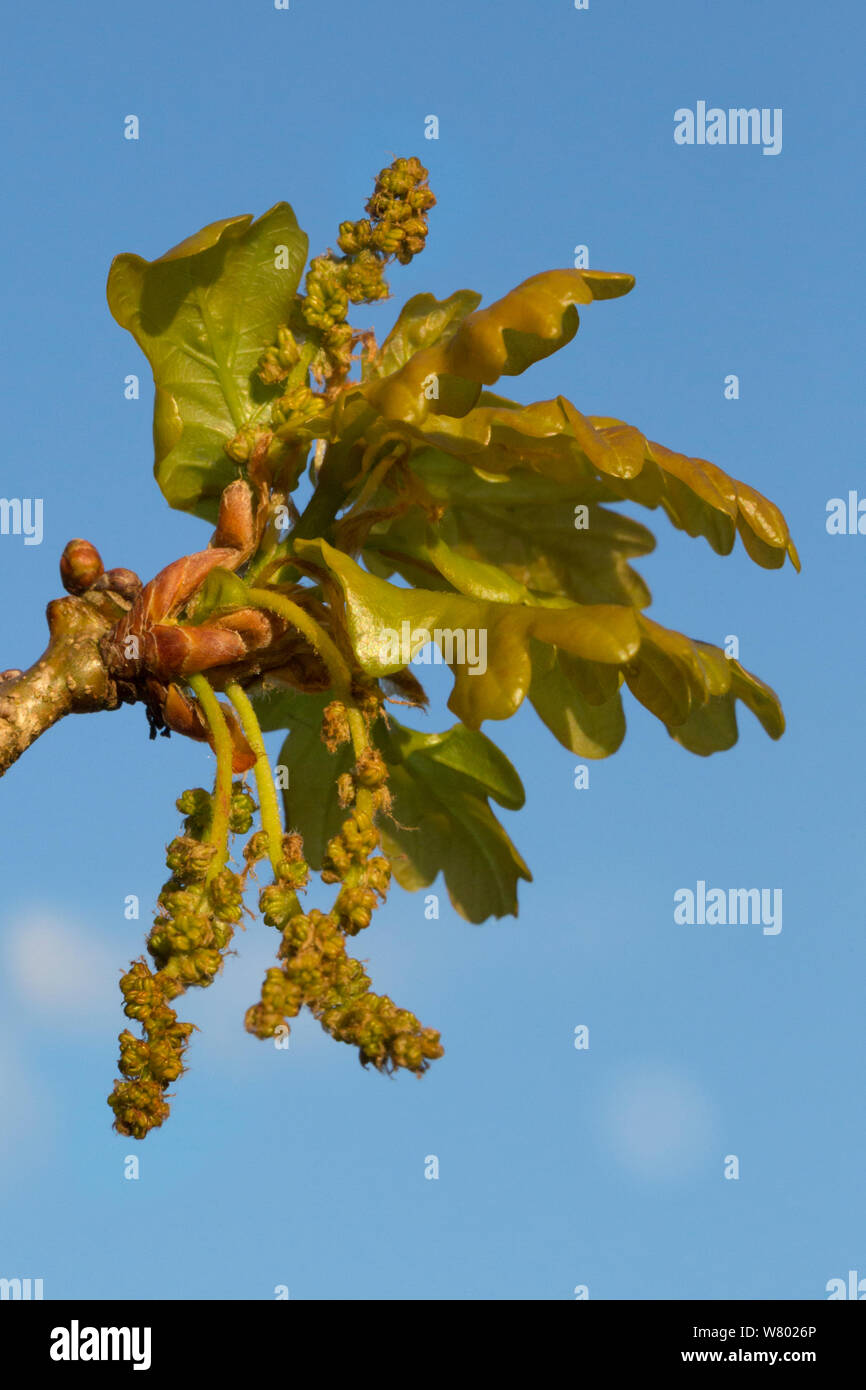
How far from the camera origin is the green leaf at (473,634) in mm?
1828

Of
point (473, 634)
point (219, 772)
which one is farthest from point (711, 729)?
point (219, 772)

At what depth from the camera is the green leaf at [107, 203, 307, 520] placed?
2188mm

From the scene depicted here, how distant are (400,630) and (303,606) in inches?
11.1

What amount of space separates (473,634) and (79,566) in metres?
0.68

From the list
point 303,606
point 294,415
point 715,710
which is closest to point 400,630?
point 303,606

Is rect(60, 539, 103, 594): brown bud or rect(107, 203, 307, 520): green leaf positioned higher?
rect(107, 203, 307, 520): green leaf

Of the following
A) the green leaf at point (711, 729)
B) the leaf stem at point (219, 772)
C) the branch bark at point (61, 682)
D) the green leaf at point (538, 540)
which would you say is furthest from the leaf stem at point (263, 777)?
the green leaf at point (711, 729)

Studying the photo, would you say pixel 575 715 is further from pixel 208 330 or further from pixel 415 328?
pixel 208 330

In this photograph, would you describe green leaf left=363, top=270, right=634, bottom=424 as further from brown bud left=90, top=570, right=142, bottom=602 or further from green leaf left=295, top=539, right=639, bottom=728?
brown bud left=90, top=570, right=142, bottom=602

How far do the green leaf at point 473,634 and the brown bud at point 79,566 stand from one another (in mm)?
459

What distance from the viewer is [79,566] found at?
2.21 m

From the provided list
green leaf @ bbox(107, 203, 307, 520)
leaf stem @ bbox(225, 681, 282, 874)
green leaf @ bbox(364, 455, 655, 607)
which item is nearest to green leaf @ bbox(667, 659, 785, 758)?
green leaf @ bbox(364, 455, 655, 607)

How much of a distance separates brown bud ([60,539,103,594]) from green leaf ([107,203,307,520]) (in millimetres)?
153

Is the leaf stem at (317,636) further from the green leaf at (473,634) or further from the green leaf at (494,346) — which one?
the green leaf at (494,346)
